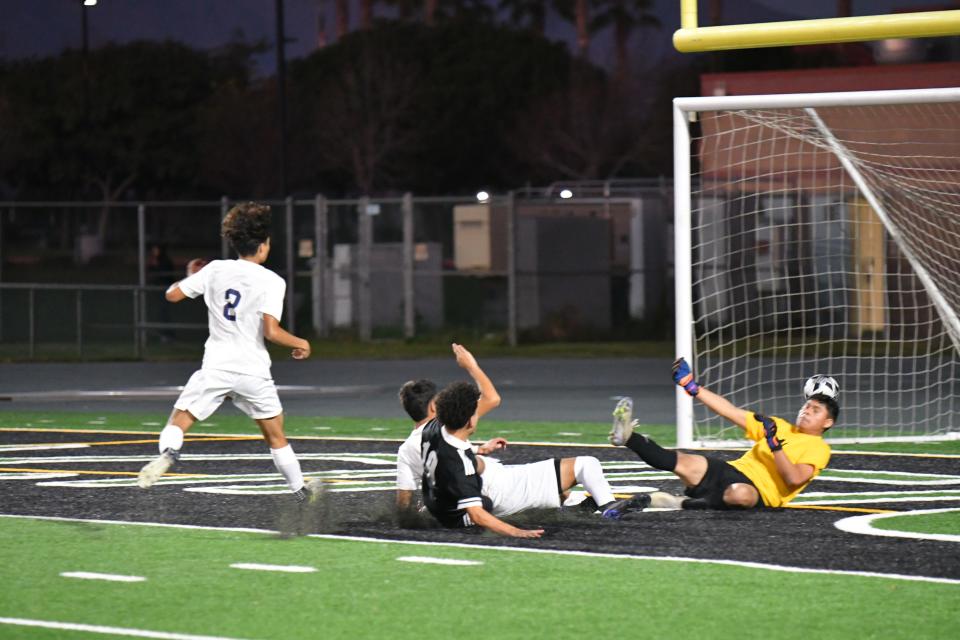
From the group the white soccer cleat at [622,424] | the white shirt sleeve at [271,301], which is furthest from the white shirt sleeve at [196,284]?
the white soccer cleat at [622,424]

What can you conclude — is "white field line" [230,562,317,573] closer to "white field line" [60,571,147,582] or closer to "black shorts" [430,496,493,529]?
"white field line" [60,571,147,582]

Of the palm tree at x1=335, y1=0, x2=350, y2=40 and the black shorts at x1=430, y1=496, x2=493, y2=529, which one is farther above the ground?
the palm tree at x1=335, y1=0, x2=350, y2=40

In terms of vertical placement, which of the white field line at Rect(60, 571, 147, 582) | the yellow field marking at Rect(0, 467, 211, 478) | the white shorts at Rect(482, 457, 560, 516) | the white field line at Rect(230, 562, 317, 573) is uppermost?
the white shorts at Rect(482, 457, 560, 516)

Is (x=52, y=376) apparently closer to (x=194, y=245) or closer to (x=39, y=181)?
(x=194, y=245)

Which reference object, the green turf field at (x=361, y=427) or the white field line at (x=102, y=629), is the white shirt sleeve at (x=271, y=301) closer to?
the white field line at (x=102, y=629)

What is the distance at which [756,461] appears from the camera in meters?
9.98

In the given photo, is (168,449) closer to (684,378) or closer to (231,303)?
(231,303)

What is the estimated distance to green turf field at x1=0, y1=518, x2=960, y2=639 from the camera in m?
6.51

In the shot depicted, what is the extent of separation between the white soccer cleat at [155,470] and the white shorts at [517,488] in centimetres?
183

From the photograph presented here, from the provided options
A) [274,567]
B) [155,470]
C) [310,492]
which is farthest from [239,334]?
[274,567]

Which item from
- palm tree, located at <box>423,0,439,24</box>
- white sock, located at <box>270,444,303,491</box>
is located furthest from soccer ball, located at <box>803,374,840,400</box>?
palm tree, located at <box>423,0,439,24</box>

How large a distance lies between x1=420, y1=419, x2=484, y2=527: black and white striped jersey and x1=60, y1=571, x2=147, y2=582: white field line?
1.83m

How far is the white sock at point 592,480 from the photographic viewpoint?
9.10m

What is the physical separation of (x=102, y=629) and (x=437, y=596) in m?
1.48
